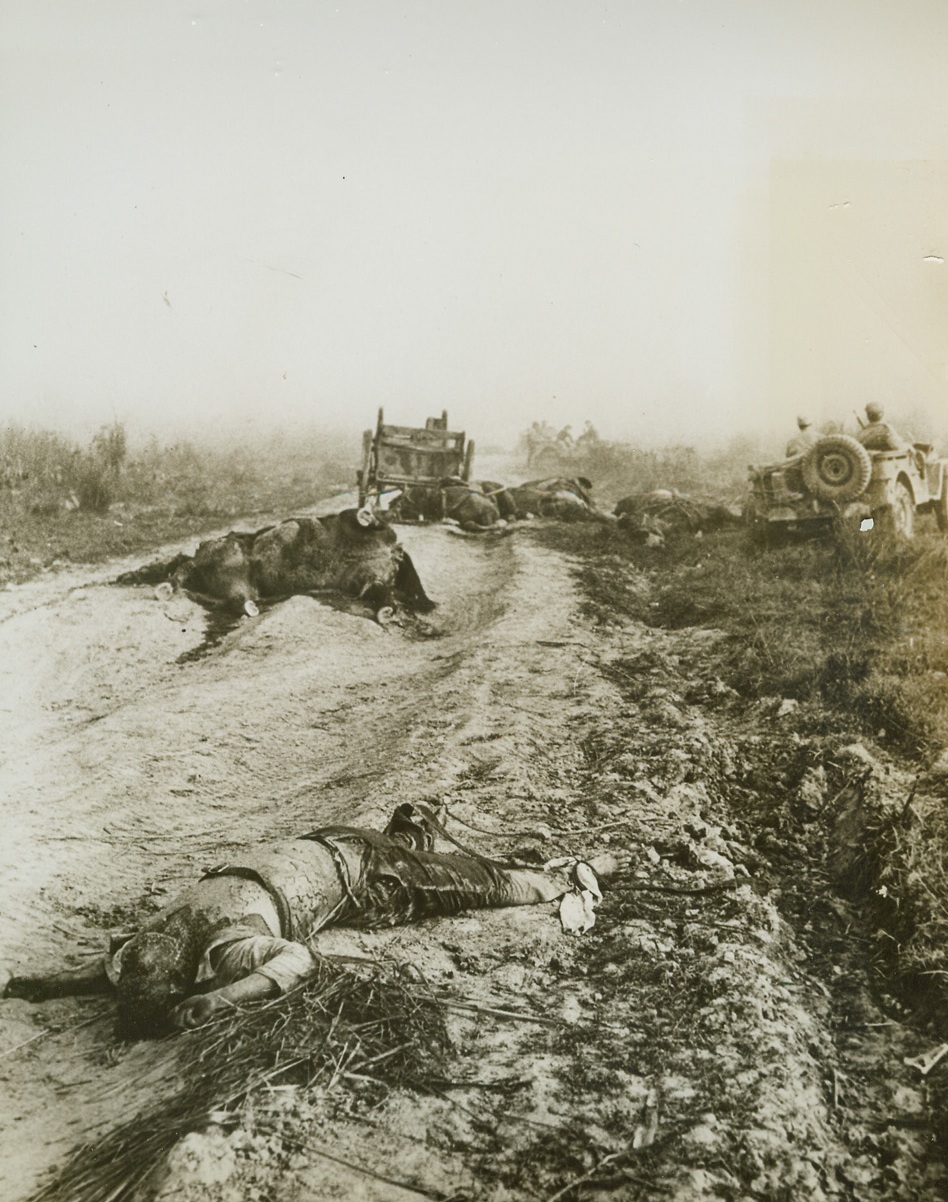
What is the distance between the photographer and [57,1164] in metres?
2.20

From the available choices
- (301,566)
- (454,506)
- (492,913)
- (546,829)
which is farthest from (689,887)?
(454,506)

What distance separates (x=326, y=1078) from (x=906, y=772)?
2.41 m

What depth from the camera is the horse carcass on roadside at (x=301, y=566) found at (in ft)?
16.4

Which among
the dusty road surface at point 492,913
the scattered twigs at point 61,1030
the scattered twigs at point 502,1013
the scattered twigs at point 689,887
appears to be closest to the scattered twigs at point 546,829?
the dusty road surface at point 492,913

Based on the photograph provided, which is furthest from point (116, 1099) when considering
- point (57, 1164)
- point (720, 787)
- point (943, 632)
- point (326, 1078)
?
point (943, 632)

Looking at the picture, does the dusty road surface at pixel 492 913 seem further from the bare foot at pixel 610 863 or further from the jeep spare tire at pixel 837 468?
the jeep spare tire at pixel 837 468

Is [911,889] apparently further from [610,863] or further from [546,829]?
[546,829]

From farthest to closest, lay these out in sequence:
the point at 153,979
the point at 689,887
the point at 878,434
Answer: the point at 878,434
the point at 689,887
the point at 153,979

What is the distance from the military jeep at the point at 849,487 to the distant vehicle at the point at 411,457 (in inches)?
68.3

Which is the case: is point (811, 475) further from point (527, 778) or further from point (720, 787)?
point (527, 778)

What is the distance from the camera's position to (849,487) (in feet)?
14.0

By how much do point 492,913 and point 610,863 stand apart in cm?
49

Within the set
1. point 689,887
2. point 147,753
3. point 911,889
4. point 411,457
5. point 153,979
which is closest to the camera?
point 153,979

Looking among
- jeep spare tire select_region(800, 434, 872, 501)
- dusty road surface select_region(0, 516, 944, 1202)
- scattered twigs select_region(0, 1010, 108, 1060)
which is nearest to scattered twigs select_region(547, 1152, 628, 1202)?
dusty road surface select_region(0, 516, 944, 1202)
